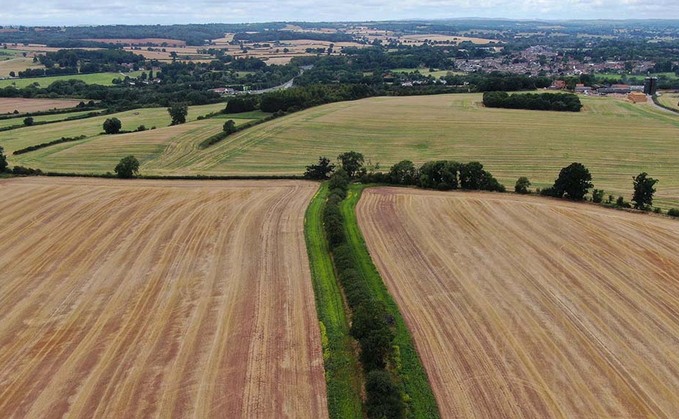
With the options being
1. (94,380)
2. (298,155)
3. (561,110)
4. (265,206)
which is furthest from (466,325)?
(561,110)

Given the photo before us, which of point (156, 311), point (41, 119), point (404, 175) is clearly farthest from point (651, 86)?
point (41, 119)

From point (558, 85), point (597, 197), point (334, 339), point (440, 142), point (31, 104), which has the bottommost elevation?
point (440, 142)

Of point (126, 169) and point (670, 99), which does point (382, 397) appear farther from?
point (670, 99)

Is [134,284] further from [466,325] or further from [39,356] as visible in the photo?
[466,325]

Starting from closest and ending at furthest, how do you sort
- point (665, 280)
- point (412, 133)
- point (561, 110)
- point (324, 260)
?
point (665, 280), point (324, 260), point (412, 133), point (561, 110)

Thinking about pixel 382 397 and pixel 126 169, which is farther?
pixel 126 169

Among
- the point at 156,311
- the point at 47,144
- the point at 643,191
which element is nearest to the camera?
the point at 156,311

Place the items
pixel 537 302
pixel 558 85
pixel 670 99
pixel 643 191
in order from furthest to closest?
pixel 558 85
pixel 670 99
pixel 643 191
pixel 537 302
